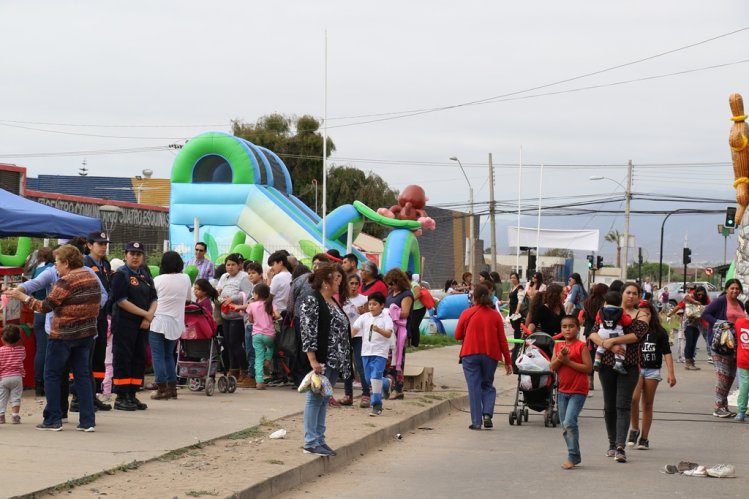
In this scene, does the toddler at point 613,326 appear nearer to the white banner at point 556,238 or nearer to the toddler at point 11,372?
the toddler at point 11,372

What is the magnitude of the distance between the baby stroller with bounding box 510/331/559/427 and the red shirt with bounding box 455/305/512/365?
402 millimetres

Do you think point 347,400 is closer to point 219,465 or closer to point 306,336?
point 306,336

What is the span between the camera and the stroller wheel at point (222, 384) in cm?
1539

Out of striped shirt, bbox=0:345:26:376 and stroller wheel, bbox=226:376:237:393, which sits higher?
striped shirt, bbox=0:345:26:376

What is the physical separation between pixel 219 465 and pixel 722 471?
177 inches

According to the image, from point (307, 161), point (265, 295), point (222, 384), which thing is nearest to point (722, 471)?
point (222, 384)

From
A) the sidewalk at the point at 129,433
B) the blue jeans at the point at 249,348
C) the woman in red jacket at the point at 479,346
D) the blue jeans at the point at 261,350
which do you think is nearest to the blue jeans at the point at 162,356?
the sidewalk at the point at 129,433

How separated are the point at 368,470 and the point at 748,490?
3.30 metres

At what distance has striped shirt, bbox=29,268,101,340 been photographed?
1087 cm

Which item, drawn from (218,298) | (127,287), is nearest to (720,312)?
(218,298)

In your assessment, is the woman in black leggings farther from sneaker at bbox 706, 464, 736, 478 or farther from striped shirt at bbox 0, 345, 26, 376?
striped shirt at bbox 0, 345, 26, 376

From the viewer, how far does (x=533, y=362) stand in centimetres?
1409

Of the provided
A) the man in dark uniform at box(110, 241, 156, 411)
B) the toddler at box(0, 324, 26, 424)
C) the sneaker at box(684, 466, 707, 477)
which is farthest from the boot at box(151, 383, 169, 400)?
the sneaker at box(684, 466, 707, 477)

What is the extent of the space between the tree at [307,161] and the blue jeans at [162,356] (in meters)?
62.5
